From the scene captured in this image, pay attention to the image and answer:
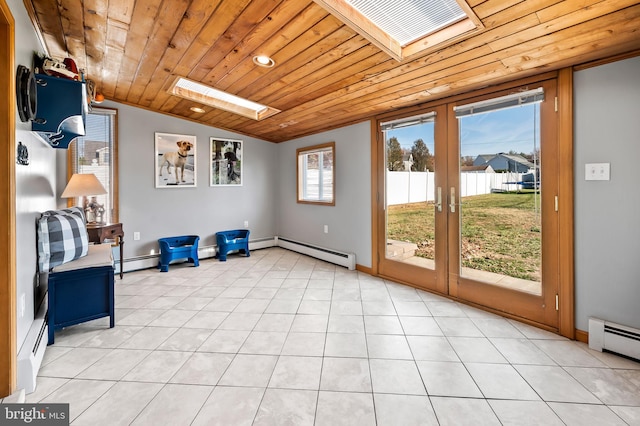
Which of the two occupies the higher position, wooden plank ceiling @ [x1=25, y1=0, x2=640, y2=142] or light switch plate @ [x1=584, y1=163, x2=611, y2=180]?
wooden plank ceiling @ [x1=25, y1=0, x2=640, y2=142]

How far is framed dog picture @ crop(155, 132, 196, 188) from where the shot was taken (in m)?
4.52

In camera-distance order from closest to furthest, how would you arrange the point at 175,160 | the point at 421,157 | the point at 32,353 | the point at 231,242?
the point at 32,353
the point at 421,157
the point at 175,160
the point at 231,242

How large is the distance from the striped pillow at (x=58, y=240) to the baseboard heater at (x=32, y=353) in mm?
420

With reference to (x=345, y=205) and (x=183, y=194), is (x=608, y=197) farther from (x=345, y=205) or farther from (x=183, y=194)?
(x=183, y=194)

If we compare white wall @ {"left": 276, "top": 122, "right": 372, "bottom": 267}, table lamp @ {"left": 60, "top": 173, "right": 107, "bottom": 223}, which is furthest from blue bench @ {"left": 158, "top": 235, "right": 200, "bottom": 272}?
white wall @ {"left": 276, "top": 122, "right": 372, "bottom": 267}

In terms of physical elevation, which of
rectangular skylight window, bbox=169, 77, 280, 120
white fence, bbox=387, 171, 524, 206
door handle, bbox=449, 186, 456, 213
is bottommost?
door handle, bbox=449, 186, 456, 213

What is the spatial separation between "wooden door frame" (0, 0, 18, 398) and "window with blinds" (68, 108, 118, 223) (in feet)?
8.93

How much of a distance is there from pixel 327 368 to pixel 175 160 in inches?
160

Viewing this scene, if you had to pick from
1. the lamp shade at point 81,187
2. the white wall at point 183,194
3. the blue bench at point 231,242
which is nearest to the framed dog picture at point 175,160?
the white wall at point 183,194

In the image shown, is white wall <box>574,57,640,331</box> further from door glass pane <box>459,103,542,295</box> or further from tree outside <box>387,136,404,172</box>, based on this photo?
tree outside <box>387,136,404,172</box>

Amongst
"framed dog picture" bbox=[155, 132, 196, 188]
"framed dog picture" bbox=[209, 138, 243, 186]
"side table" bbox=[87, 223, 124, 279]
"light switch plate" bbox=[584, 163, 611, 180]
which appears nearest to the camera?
"light switch plate" bbox=[584, 163, 611, 180]

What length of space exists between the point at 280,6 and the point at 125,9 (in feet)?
3.61

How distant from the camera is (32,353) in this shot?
5.78ft

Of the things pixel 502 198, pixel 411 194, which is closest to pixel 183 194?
pixel 411 194
